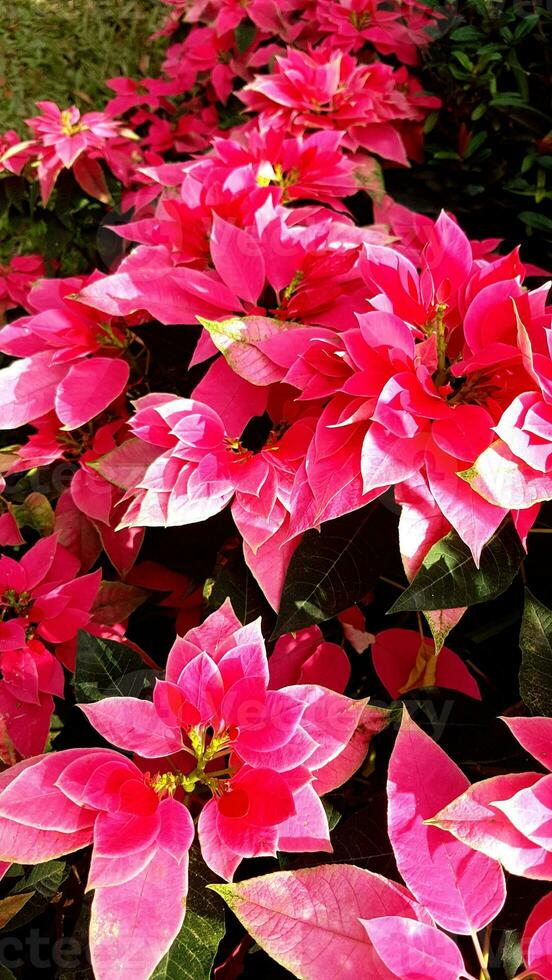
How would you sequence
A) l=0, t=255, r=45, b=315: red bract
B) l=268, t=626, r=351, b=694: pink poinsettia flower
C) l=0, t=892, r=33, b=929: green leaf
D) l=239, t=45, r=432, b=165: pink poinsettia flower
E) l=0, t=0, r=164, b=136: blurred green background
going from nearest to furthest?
l=0, t=892, r=33, b=929: green leaf < l=268, t=626, r=351, b=694: pink poinsettia flower < l=239, t=45, r=432, b=165: pink poinsettia flower < l=0, t=255, r=45, b=315: red bract < l=0, t=0, r=164, b=136: blurred green background

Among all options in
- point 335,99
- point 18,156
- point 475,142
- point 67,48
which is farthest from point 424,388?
point 67,48

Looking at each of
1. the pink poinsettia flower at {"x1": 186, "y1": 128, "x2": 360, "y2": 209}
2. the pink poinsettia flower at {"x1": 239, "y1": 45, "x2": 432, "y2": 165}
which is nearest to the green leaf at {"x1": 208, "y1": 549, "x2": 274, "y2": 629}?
the pink poinsettia flower at {"x1": 186, "y1": 128, "x2": 360, "y2": 209}

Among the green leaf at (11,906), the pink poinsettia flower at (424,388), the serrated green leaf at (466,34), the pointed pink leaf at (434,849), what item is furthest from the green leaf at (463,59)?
the green leaf at (11,906)

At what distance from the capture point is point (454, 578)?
0.53 m

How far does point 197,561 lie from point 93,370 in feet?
0.66

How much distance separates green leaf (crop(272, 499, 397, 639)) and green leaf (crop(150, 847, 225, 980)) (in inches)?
6.5

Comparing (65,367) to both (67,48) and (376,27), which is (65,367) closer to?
(376,27)

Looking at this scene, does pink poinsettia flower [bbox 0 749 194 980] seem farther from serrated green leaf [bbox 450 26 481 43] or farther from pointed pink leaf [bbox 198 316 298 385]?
serrated green leaf [bbox 450 26 481 43]

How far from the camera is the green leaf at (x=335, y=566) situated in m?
0.58

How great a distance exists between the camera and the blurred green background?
2.33m

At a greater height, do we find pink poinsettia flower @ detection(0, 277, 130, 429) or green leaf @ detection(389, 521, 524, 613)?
pink poinsettia flower @ detection(0, 277, 130, 429)

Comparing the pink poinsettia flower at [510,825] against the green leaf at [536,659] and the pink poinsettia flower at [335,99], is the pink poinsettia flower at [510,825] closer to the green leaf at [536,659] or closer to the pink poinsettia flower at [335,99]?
the green leaf at [536,659]

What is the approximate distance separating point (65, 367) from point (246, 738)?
1.37 ft

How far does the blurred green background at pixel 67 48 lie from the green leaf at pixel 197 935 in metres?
2.32
